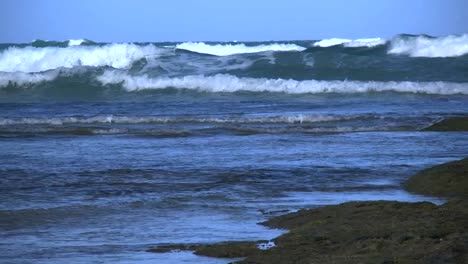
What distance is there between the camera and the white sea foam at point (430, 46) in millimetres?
33250

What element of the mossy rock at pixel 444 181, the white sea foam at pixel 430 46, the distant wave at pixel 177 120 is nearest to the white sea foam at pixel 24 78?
the distant wave at pixel 177 120

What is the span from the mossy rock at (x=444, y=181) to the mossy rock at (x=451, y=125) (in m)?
5.24

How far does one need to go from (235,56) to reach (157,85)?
20.8 ft

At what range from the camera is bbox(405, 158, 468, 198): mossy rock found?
768 centimetres

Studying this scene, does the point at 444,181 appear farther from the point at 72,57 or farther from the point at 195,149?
the point at 72,57

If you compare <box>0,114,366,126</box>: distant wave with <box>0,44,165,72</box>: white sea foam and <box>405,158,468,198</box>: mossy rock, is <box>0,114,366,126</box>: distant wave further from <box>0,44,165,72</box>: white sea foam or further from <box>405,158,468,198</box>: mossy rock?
<box>0,44,165,72</box>: white sea foam

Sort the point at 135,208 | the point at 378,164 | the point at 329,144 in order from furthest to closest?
the point at 329,144, the point at 378,164, the point at 135,208

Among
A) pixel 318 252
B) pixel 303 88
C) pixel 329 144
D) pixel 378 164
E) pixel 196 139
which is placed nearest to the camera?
pixel 318 252

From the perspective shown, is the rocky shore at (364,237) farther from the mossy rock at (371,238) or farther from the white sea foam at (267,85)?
the white sea foam at (267,85)

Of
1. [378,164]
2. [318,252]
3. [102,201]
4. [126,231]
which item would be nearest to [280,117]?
[378,164]

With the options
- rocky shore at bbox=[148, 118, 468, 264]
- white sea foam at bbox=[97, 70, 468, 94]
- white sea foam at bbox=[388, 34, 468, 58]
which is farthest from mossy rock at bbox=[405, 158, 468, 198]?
white sea foam at bbox=[388, 34, 468, 58]

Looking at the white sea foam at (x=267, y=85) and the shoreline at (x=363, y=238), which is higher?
the white sea foam at (x=267, y=85)

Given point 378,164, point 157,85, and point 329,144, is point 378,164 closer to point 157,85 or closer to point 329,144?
point 329,144

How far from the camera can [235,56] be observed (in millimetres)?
32219
